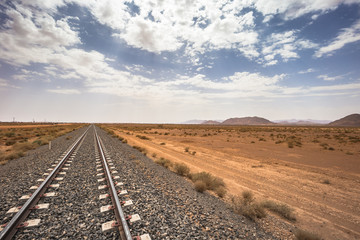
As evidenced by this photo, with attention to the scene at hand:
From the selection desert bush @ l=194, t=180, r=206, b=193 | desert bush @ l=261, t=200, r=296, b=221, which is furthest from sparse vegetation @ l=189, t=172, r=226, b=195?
desert bush @ l=261, t=200, r=296, b=221

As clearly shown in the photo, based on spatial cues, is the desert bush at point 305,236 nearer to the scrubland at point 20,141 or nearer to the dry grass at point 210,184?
the dry grass at point 210,184

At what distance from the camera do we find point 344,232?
471cm

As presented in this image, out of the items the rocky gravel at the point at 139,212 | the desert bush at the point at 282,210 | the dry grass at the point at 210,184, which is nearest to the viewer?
the rocky gravel at the point at 139,212

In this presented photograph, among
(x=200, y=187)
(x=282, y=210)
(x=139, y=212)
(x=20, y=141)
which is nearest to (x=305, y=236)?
(x=282, y=210)

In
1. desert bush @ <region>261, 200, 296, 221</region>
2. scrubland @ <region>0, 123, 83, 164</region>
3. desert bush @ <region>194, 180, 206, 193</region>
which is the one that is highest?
scrubland @ <region>0, 123, 83, 164</region>

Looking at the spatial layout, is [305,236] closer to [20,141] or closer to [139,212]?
[139,212]

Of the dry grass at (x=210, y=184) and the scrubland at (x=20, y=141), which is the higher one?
the scrubland at (x=20, y=141)

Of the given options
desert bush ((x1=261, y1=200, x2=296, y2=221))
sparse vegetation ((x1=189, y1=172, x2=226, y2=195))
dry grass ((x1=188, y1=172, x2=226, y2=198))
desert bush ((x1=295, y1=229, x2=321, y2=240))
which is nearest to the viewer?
desert bush ((x1=295, y1=229, x2=321, y2=240))

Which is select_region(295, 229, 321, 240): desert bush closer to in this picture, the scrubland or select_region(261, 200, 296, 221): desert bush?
select_region(261, 200, 296, 221): desert bush

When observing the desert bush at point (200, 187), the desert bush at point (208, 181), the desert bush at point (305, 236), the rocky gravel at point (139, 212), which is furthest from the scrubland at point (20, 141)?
the desert bush at point (305, 236)

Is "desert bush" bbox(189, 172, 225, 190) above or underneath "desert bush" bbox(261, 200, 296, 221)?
above

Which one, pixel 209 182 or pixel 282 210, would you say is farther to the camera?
pixel 209 182

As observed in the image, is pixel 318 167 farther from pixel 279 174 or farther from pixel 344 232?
pixel 344 232

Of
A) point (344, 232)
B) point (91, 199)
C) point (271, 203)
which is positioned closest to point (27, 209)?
point (91, 199)
